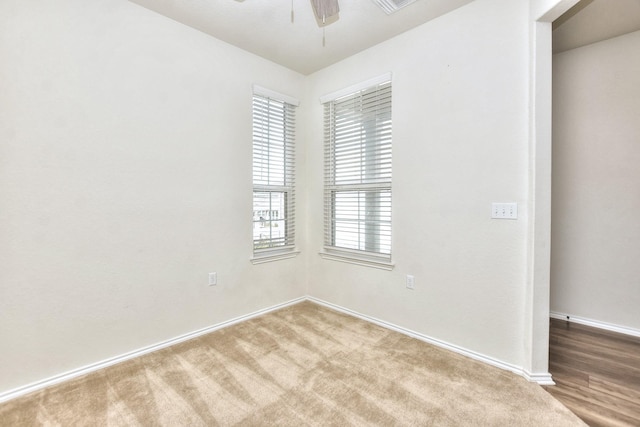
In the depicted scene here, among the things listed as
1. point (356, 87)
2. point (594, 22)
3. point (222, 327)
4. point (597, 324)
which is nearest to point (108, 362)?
point (222, 327)

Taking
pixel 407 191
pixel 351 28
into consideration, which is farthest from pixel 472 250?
pixel 351 28

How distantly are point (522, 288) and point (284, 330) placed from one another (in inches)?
78.6

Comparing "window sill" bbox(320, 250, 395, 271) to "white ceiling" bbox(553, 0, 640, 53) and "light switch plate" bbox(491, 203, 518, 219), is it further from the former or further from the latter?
"white ceiling" bbox(553, 0, 640, 53)

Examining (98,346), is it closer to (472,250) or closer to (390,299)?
(390,299)

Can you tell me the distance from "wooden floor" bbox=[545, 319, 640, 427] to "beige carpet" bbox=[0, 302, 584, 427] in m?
0.17

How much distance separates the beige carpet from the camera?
1.59 meters

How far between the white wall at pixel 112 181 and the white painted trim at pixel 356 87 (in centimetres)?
87

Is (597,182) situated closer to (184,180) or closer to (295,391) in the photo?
(295,391)

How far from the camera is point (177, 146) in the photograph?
245cm

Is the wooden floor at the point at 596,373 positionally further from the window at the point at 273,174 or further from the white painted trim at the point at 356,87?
the white painted trim at the point at 356,87

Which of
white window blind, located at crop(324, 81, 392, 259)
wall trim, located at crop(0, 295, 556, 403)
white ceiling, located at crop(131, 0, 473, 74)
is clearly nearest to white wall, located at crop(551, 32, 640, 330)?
wall trim, located at crop(0, 295, 556, 403)

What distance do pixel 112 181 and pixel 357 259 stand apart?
7.50 feet

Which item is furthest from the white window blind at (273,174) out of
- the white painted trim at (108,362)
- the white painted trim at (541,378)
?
the white painted trim at (541,378)

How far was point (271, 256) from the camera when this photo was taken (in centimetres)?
318
